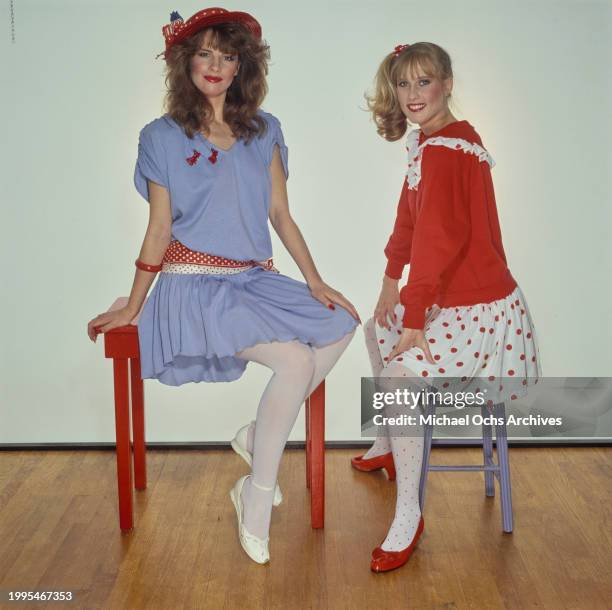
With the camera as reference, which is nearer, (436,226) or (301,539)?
(436,226)

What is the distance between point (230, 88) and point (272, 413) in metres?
0.94

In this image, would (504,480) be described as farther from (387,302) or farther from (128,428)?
(128,428)

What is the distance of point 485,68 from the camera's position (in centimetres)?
397

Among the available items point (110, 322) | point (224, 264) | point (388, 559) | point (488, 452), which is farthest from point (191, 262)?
point (488, 452)

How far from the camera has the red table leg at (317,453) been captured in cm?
313

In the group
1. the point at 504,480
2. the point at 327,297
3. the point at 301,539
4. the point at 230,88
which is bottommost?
the point at 301,539

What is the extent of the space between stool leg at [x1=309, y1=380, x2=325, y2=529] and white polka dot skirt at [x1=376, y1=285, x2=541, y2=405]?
0.73ft

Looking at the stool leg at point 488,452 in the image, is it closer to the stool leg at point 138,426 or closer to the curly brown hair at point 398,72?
the curly brown hair at point 398,72

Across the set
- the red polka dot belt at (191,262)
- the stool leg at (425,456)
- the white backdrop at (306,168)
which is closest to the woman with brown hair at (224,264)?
the red polka dot belt at (191,262)

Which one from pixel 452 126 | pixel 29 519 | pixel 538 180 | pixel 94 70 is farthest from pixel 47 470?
pixel 538 180

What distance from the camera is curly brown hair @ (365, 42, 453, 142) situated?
10.1ft

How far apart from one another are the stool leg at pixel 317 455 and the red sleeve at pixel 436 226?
37cm

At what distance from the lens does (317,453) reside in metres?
3.14

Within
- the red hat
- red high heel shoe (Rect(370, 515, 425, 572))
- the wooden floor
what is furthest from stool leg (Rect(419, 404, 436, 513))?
the red hat
